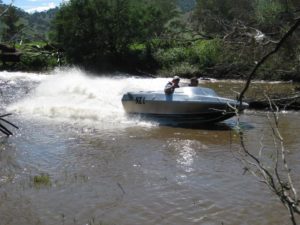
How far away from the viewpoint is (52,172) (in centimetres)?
1054

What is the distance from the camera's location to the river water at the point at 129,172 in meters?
8.10

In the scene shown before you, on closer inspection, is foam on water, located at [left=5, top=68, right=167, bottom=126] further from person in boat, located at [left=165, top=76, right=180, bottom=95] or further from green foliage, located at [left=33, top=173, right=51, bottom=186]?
green foliage, located at [left=33, top=173, right=51, bottom=186]

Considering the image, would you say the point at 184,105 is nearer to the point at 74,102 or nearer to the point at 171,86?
the point at 171,86

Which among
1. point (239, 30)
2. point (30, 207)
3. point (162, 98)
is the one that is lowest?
point (30, 207)

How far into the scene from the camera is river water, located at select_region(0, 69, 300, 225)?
8.10 metres

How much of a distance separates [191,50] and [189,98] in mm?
22031

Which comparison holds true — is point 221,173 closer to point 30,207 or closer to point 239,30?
point 30,207

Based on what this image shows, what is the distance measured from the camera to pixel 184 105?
661 inches

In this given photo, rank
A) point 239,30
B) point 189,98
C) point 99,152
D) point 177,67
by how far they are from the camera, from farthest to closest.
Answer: point 177,67 → point 189,98 → point 99,152 → point 239,30

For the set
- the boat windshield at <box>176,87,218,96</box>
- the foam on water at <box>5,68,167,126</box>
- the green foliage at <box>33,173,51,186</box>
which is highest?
the boat windshield at <box>176,87,218,96</box>

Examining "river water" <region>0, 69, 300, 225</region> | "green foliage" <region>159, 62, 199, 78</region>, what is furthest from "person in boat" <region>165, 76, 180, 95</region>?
"green foliage" <region>159, 62, 199, 78</region>

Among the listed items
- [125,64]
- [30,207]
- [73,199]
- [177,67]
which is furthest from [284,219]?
[125,64]

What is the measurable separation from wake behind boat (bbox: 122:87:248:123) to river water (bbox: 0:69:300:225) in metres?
0.40

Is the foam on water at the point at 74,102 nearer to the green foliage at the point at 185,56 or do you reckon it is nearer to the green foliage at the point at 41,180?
the green foliage at the point at 41,180
